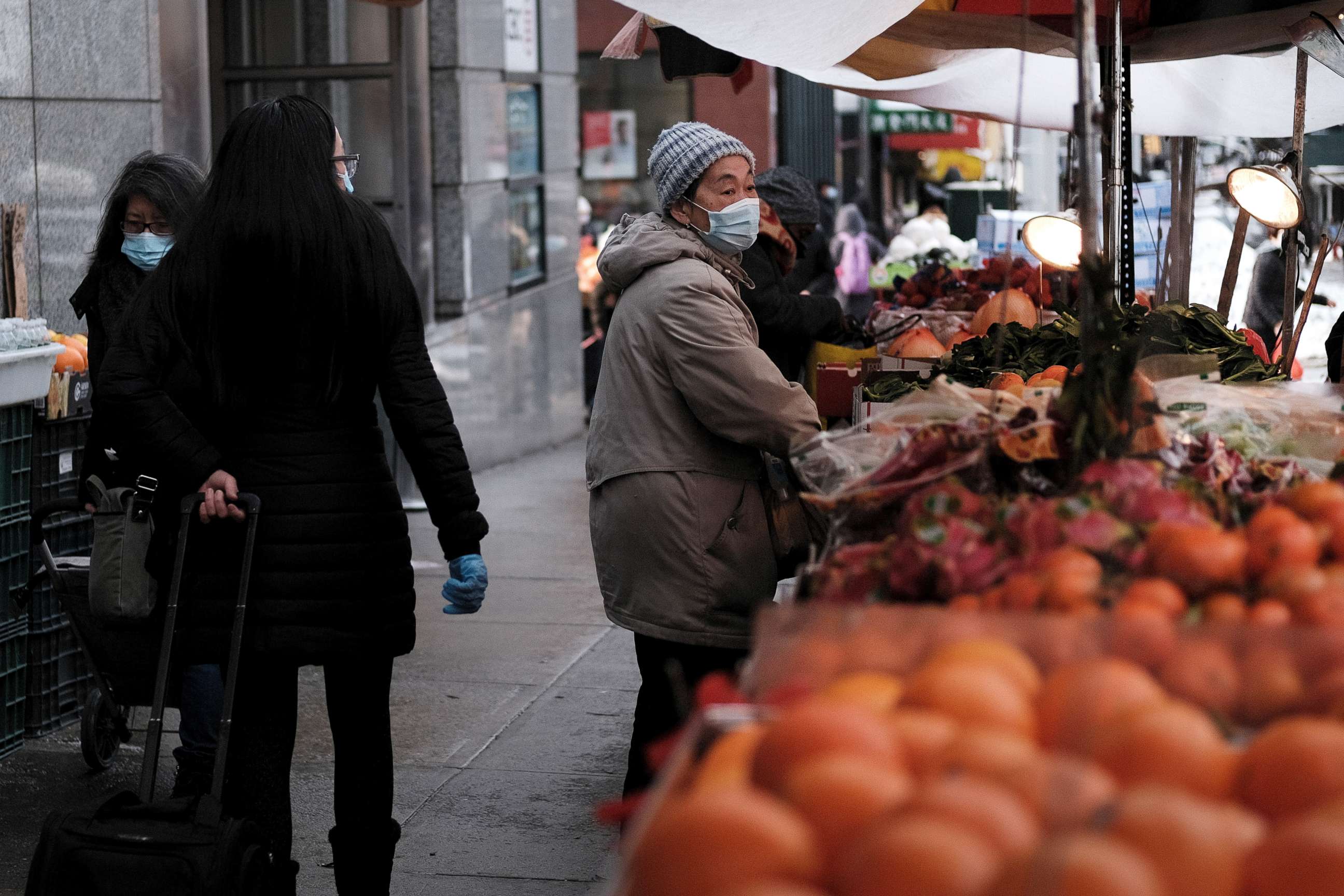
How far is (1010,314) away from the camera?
18.9 ft

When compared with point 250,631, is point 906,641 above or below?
above

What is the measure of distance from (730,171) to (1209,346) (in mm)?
1583

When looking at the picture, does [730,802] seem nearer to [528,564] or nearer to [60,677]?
[60,677]

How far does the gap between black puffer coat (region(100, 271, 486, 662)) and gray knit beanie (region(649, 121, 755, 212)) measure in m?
0.83

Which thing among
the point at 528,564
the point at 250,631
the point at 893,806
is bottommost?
the point at 528,564

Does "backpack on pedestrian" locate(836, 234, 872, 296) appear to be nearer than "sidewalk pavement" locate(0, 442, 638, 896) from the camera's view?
No

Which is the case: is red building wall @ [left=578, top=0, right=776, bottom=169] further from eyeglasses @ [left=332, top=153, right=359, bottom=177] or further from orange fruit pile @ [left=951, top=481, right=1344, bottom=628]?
orange fruit pile @ [left=951, top=481, right=1344, bottom=628]

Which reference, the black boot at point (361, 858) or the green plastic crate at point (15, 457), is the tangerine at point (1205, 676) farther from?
the green plastic crate at point (15, 457)

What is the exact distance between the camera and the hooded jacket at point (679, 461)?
148 inches

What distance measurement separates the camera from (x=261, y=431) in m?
3.38

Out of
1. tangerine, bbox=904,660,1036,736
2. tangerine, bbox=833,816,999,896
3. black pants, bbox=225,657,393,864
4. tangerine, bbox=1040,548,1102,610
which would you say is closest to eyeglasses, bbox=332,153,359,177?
black pants, bbox=225,657,393,864

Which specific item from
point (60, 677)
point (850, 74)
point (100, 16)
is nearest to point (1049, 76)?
point (850, 74)

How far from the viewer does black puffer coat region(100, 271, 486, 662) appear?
3.35m

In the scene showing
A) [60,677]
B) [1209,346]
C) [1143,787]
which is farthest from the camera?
[60,677]
